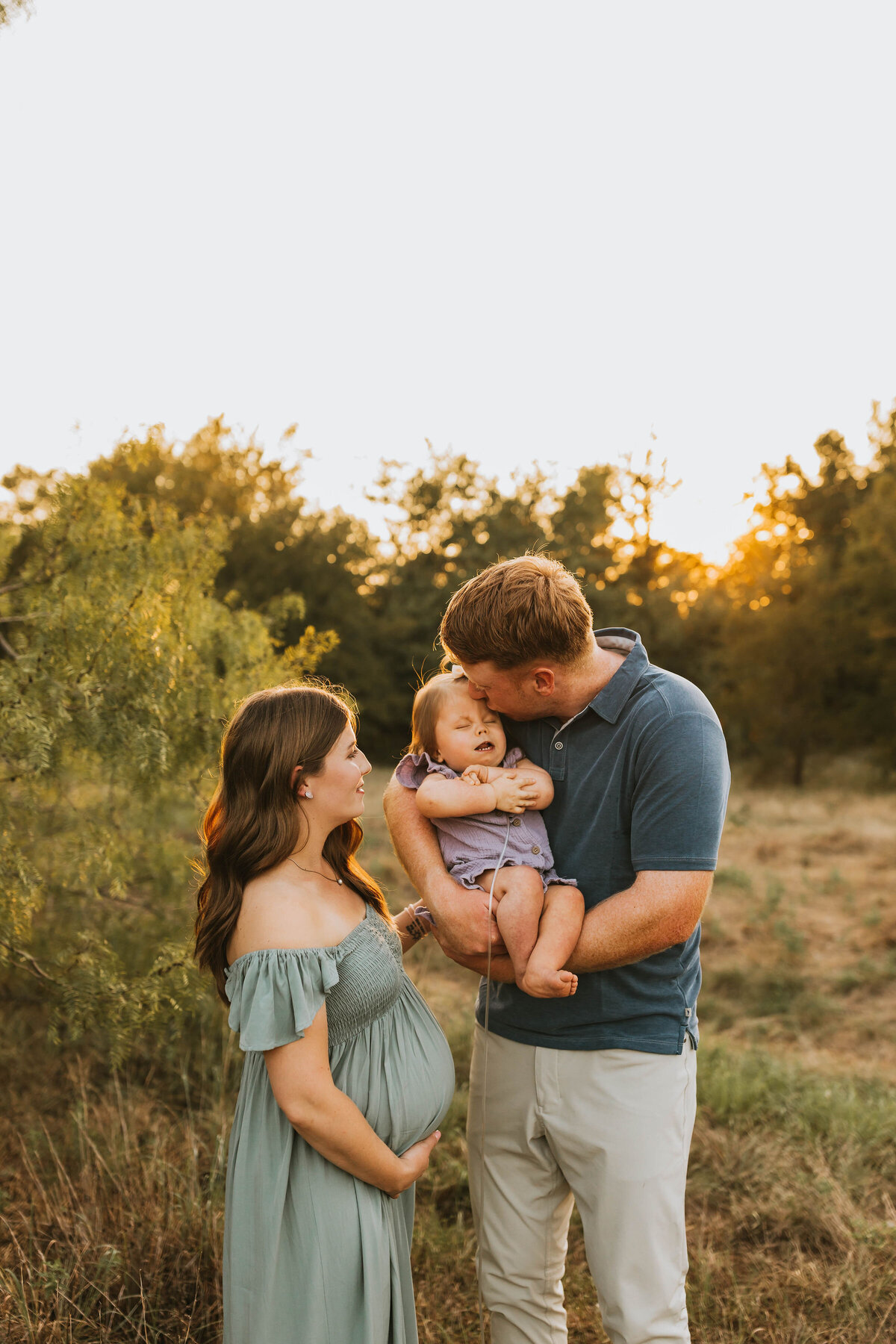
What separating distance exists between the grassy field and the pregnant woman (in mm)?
1098

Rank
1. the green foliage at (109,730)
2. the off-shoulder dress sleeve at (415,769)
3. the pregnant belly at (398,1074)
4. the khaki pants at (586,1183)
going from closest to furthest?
the pregnant belly at (398,1074) < the khaki pants at (586,1183) < the off-shoulder dress sleeve at (415,769) < the green foliage at (109,730)

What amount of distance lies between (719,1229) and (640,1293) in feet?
6.19

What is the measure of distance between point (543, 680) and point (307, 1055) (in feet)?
3.35

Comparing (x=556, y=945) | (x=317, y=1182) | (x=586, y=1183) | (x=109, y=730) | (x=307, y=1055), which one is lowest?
(x=586, y=1183)

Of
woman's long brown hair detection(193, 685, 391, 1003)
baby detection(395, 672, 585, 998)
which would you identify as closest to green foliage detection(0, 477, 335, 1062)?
woman's long brown hair detection(193, 685, 391, 1003)

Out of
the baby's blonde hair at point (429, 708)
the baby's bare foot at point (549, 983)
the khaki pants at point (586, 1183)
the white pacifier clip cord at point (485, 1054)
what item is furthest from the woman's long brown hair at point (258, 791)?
the khaki pants at point (586, 1183)

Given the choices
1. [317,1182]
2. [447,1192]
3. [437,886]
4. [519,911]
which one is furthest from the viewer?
[447,1192]

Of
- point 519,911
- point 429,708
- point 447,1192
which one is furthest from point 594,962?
point 447,1192

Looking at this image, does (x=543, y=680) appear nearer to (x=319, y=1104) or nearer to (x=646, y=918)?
(x=646, y=918)

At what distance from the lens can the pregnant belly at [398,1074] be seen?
2115 millimetres

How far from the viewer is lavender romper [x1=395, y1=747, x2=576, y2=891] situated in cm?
238

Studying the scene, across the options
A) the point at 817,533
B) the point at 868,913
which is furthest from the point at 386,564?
the point at 868,913

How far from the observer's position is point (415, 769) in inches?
103

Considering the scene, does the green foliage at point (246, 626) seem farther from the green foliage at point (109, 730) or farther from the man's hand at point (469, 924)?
the man's hand at point (469, 924)
